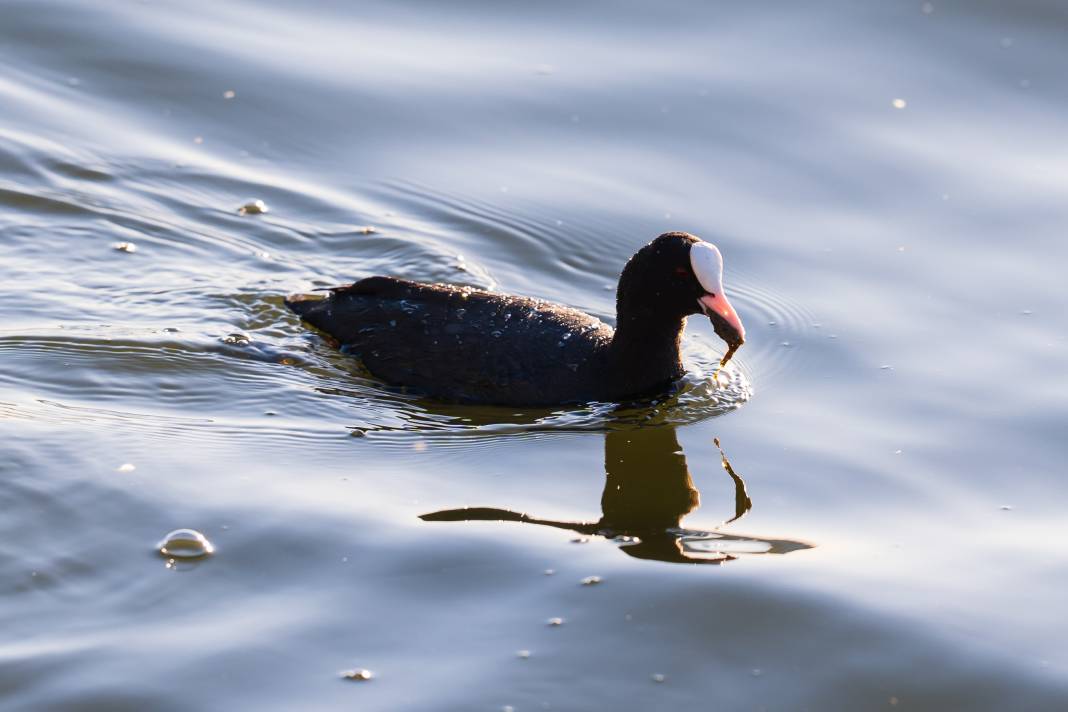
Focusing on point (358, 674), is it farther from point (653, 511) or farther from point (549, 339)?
point (549, 339)

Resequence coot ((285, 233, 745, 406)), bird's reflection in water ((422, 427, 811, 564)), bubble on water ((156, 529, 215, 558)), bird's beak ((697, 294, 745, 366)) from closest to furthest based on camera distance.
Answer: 1. bubble on water ((156, 529, 215, 558))
2. bird's reflection in water ((422, 427, 811, 564))
3. bird's beak ((697, 294, 745, 366))
4. coot ((285, 233, 745, 406))

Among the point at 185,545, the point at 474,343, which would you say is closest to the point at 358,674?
the point at 185,545

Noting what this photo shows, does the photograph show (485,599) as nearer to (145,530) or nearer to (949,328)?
(145,530)

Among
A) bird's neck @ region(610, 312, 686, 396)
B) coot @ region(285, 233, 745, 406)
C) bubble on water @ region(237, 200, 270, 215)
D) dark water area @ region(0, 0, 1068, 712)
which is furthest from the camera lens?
bubble on water @ region(237, 200, 270, 215)

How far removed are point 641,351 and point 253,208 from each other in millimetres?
3074

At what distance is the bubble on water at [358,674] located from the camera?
479 cm

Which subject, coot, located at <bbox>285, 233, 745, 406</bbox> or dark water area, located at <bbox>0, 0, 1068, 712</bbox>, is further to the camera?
coot, located at <bbox>285, 233, 745, 406</bbox>

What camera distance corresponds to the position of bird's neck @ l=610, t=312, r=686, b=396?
287 inches

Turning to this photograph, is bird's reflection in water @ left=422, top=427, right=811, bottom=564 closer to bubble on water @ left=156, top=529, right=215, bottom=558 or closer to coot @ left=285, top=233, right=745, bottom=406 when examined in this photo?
coot @ left=285, top=233, right=745, bottom=406

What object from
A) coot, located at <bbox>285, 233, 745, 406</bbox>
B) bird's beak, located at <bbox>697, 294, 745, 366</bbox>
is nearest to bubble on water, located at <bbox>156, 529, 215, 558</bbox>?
coot, located at <bbox>285, 233, 745, 406</bbox>

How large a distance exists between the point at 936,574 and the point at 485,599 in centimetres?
169

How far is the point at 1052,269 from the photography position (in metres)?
8.44

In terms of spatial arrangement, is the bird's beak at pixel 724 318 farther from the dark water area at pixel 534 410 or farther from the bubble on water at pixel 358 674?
the bubble on water at pixel 358 674

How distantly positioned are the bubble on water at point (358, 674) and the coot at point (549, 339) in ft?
8.19
